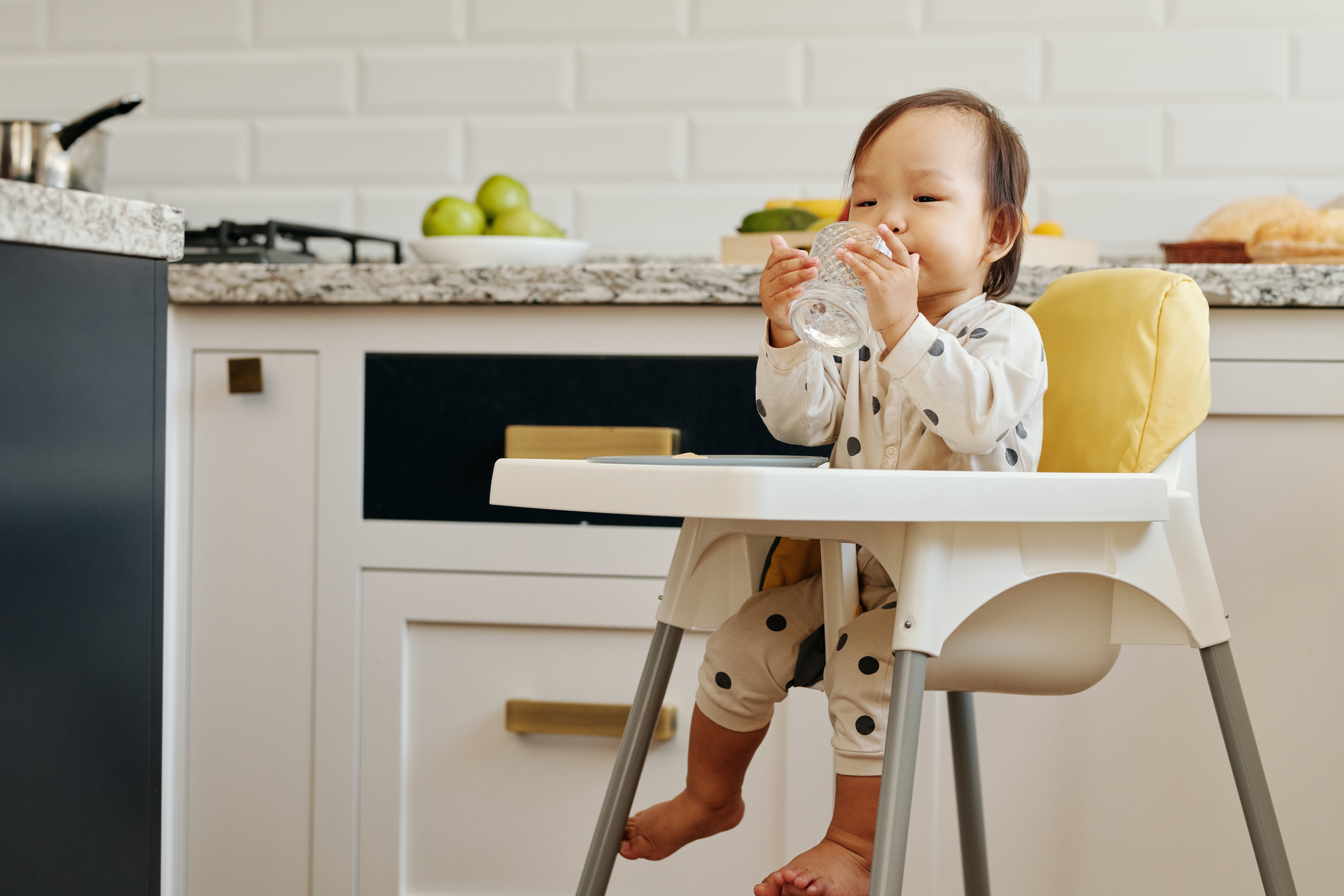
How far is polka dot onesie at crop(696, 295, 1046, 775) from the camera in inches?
29.8

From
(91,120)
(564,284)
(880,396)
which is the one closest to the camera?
(880,396)

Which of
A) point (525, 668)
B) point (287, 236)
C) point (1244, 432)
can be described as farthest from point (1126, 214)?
point (287, 236)

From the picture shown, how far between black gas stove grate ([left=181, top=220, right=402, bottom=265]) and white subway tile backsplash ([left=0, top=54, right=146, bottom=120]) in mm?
487

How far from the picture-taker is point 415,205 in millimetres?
1828

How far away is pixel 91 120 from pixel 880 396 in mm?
1051

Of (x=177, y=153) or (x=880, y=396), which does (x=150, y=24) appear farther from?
(x=880, y=396)

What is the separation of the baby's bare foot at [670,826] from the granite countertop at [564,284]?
1.81ft

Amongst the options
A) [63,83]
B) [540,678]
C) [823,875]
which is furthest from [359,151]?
[823,875]

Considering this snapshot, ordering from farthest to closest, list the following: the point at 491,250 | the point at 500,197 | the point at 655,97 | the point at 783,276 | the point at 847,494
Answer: the point at 655,97 < the point at 500,197 < the point at 491,250 < the point at 783,276 < the point at 847,494

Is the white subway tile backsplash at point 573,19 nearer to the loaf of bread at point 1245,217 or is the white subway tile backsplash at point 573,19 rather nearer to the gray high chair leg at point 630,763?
the loaf of bread at point 1245,217

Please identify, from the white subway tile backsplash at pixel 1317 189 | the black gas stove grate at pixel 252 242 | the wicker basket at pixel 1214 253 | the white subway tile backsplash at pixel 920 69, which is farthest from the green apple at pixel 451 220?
the white subway tile backsplash at pixel 1317 189

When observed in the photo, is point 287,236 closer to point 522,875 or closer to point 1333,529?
point 522,875

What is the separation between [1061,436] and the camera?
0.86 metres

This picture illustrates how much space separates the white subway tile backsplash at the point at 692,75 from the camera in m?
1.75
